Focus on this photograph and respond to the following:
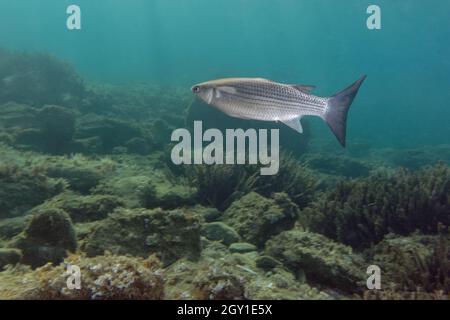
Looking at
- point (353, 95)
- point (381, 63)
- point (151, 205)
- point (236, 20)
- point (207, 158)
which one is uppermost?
point (236, 20)

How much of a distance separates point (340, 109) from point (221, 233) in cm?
265

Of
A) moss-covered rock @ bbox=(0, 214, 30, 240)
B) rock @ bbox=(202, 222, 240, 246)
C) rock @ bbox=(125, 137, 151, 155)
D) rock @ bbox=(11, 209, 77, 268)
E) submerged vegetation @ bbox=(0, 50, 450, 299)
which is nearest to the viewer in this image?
submerged vegetation @ bbox=(0, 50, 450, 299)

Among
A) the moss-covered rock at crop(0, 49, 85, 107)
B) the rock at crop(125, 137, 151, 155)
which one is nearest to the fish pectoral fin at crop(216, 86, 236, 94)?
the rock at crop(125, 137, 151, 155)

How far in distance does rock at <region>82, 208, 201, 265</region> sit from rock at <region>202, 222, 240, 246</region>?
0.94 metres

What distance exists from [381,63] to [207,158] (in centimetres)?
14359

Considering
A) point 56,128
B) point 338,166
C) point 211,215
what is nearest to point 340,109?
point 211,215

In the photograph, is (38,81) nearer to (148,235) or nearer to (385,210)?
(148,235)

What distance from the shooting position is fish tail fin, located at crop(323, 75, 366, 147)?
4051mm

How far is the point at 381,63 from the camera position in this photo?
13312 centimetres

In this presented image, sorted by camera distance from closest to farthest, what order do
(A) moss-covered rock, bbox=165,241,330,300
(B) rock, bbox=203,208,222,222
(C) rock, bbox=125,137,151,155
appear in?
(A) moss-covered rock, bbox=165,241,330,300 < (B) rock, bbox=203,208,222,222 < (C) rock, bbox=125,137,151,155

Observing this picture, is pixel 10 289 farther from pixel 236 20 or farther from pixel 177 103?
pixel 236 20

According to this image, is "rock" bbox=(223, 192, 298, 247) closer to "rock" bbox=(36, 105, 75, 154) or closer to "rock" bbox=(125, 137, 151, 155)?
"rock" bbox=(125, 137, 151, 155)

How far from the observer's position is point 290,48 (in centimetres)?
17800
